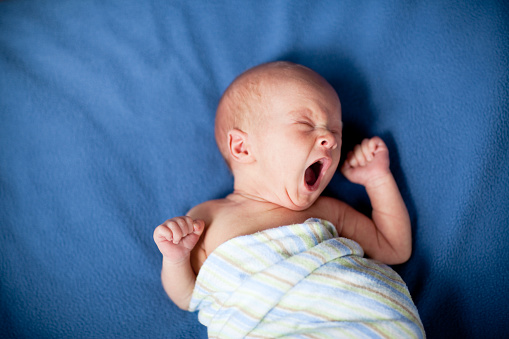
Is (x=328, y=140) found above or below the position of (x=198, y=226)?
above

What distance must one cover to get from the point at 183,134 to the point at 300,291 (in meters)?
0.74

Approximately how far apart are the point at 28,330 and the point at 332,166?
110 centimetres

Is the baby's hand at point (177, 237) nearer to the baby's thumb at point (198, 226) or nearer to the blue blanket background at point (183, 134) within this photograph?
the baby's thumb at point (198, 226)

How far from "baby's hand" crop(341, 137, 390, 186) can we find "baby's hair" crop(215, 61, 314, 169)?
33 cm

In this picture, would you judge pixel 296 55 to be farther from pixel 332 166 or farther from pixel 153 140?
pixel 153 140

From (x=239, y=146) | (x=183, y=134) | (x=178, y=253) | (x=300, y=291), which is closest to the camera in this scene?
(x=300, y=291)

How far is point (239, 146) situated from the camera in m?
1.18

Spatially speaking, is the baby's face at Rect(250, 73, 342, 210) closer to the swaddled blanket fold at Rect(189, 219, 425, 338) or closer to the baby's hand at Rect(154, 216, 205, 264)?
the swaddled blanket fold at Rect(189, 219, 425, 338)

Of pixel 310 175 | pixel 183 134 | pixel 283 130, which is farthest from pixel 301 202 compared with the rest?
pixel 183 134

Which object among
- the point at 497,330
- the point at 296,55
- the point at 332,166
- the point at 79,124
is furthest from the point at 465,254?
the point at 79,124

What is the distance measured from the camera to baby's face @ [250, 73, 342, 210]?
108 centimetres

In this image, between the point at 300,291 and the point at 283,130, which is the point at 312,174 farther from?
the point at 300,291

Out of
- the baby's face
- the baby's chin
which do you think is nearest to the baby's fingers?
the baby's face

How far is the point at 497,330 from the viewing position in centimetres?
107
